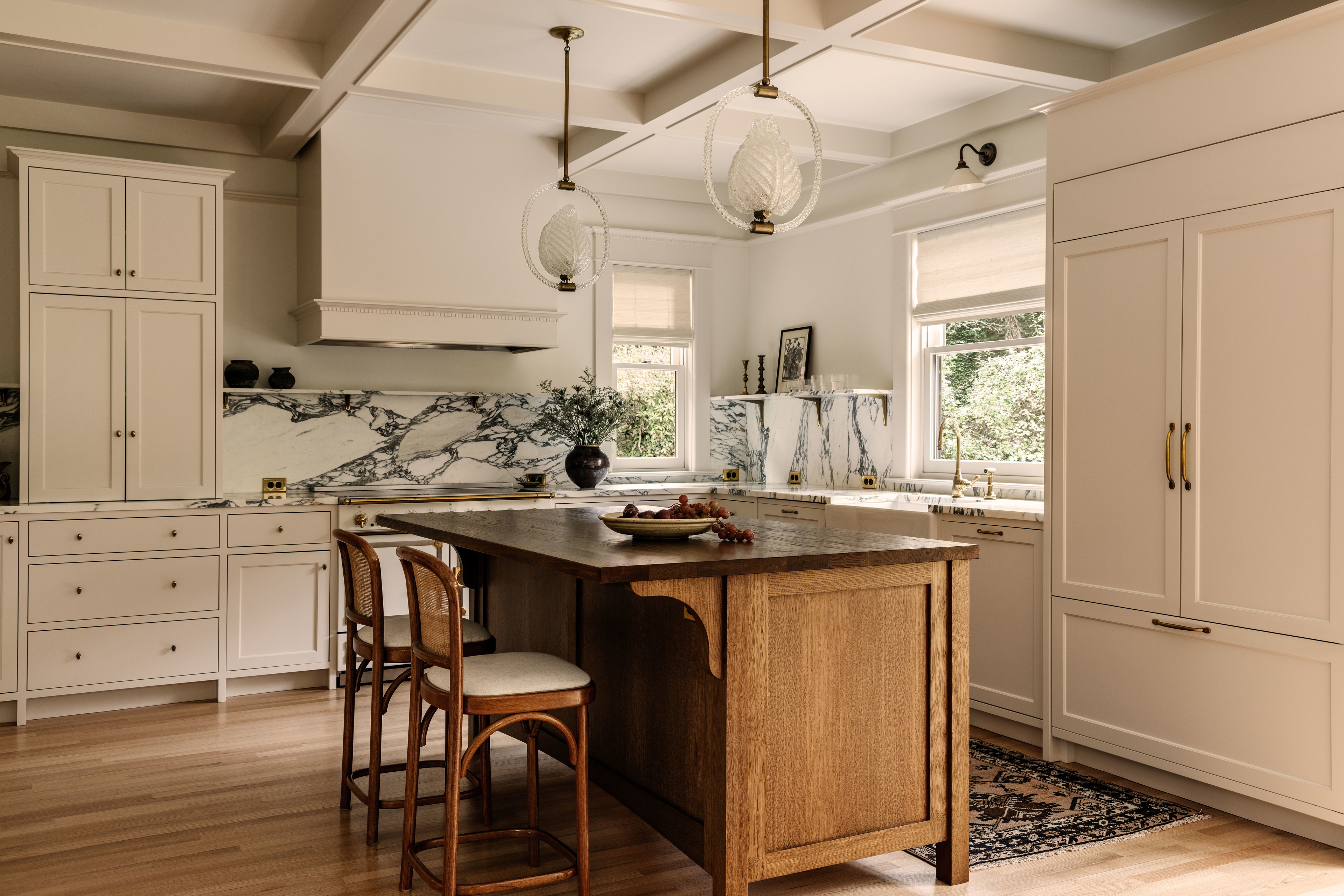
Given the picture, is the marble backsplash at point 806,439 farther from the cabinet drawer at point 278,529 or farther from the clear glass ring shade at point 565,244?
the cabinet drawer at point 278,529

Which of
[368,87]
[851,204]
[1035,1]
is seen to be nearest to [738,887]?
[1035,1]

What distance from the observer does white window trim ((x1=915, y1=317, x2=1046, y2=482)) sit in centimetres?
517

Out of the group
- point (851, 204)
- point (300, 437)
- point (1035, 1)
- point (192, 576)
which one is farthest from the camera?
point (851, 204)

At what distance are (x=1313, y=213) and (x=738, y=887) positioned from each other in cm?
249

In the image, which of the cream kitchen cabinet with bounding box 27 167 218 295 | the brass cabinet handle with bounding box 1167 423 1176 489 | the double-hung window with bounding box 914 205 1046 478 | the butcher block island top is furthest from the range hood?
the brass cabinet handle with bounding box 1167 423 1176 489

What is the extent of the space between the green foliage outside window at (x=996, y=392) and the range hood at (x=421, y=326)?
212 cm

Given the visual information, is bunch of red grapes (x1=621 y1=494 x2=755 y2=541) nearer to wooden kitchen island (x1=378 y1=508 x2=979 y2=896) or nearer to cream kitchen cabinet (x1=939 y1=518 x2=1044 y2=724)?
wooden kitchen island (x1=378 y1=508 x2=979 y2=896)

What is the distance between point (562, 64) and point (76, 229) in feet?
7.60

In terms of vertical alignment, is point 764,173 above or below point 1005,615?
above

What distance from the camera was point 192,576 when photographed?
4.82m

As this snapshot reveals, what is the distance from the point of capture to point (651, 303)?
668cm

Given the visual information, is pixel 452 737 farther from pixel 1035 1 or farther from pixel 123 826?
pixel 1035 1

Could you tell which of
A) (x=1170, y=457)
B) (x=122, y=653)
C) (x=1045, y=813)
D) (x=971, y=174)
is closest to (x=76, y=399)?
(x=122, y=653)

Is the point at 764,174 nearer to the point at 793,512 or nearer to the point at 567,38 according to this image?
the point at 567,38
